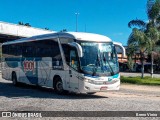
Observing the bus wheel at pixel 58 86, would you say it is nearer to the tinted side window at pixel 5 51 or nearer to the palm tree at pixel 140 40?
the tinted side window at pixel 5 51

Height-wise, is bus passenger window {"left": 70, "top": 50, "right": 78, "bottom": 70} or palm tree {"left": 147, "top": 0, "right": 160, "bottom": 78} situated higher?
palm tree {"left": 147, "top": 0, "right": 160, "bottom": 78}

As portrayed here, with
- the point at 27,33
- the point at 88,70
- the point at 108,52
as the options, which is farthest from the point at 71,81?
the point at 27,33

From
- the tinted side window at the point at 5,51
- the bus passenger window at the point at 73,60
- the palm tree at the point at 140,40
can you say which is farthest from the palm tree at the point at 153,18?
the bus passenger window at the point at 73,60

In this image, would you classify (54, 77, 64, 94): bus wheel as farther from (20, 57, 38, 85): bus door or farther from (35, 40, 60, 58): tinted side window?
(20, 57, 38, 85): bus door

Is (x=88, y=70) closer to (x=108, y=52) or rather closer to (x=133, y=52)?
(x=108, y=52)

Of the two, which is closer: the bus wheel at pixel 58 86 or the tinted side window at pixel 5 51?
the bus wheel at pixel 58 86

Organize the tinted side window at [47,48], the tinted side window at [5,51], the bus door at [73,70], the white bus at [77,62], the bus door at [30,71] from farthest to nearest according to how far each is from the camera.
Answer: the tinted side window at [5,51]
the bus door at [30,71]
the tinted side window at [47,48]
the bus door at [73,70]
the white bus at [77,62]

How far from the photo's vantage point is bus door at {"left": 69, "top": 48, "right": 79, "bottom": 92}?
55.1ft

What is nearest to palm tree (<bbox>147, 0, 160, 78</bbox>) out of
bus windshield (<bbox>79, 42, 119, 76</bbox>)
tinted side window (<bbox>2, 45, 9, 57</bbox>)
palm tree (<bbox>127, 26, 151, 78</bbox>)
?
palm tree (<bbox>127, 26, 151, 78</bbox>)

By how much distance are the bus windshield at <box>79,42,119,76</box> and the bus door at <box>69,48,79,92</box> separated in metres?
0.40

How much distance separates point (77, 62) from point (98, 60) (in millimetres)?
1004

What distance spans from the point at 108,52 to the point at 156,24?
54.3 ft

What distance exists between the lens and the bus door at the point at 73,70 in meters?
16.8

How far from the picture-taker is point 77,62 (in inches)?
659
